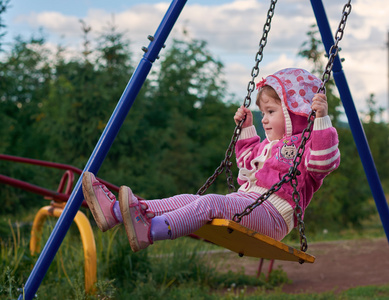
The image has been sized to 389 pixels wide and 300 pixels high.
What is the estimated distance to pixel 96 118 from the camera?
8.83 metres

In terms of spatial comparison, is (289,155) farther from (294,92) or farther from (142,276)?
(142,276)

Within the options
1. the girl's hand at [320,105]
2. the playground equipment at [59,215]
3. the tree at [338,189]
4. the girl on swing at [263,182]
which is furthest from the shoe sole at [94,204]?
the tree at [338,189]

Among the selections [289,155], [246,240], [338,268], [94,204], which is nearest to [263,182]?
[289,155]

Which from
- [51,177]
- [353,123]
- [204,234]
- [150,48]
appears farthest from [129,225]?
[51,177]

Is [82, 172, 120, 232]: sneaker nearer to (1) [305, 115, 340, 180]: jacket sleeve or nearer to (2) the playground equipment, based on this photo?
(1) [305, 115, 340, 180]: jacket sleeve

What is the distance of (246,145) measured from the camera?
385 centimetres

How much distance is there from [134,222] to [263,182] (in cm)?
100

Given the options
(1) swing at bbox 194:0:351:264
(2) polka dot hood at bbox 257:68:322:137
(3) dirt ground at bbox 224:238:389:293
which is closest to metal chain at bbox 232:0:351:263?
(1) swing at bbox 194:0:351:264

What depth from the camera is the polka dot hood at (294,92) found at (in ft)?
11.2

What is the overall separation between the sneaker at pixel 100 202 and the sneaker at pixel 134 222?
4.9 inches

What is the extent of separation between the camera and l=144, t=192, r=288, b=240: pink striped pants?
2.89 m

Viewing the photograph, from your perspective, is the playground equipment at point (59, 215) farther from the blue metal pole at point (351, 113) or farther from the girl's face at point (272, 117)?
the blue metal pole at point (351, 113)

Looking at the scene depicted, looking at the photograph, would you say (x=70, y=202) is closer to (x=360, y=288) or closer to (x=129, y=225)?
→ (x=129, y=225)

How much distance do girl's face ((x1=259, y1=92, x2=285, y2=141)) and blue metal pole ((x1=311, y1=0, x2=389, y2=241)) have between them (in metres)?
0.61
